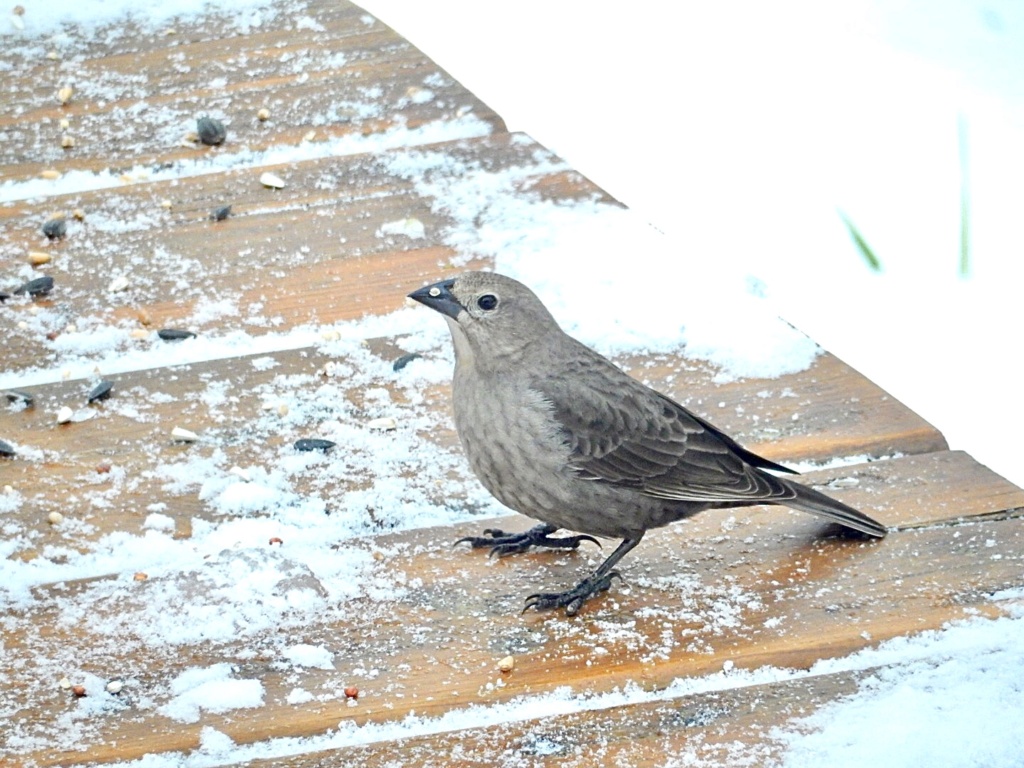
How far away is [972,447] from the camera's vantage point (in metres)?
3.98

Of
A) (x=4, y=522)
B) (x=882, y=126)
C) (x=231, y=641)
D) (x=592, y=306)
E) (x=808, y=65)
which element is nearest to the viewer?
(x=231, y=641)

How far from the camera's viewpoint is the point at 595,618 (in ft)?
8.73

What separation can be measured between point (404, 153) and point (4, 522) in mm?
1760

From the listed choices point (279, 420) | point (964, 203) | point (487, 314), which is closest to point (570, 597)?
point (487, 314)

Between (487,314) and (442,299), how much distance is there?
0.33 feet

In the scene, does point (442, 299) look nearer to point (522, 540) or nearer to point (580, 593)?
point (522, 540)

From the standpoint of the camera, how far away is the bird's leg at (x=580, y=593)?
2.68 meters

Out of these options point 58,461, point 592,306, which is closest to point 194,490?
point 58,461

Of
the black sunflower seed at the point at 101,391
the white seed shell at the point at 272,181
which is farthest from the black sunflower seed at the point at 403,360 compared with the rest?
the white seed shell at the point at 272,181

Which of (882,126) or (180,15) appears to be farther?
(882,126)

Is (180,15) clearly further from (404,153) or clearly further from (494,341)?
(494,341)

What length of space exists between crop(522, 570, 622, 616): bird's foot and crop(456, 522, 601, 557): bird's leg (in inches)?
6.3

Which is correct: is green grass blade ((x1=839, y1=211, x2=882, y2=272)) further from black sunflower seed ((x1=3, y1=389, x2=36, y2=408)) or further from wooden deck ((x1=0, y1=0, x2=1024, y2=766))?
black sunflower seed ((x1=3, y1=389, x2=36, y2=408))

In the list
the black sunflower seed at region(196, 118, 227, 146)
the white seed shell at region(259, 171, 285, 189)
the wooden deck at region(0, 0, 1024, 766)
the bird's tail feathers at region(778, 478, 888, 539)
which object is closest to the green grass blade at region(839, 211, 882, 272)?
the wooden deck at region(0, 0, 1024, 766)
